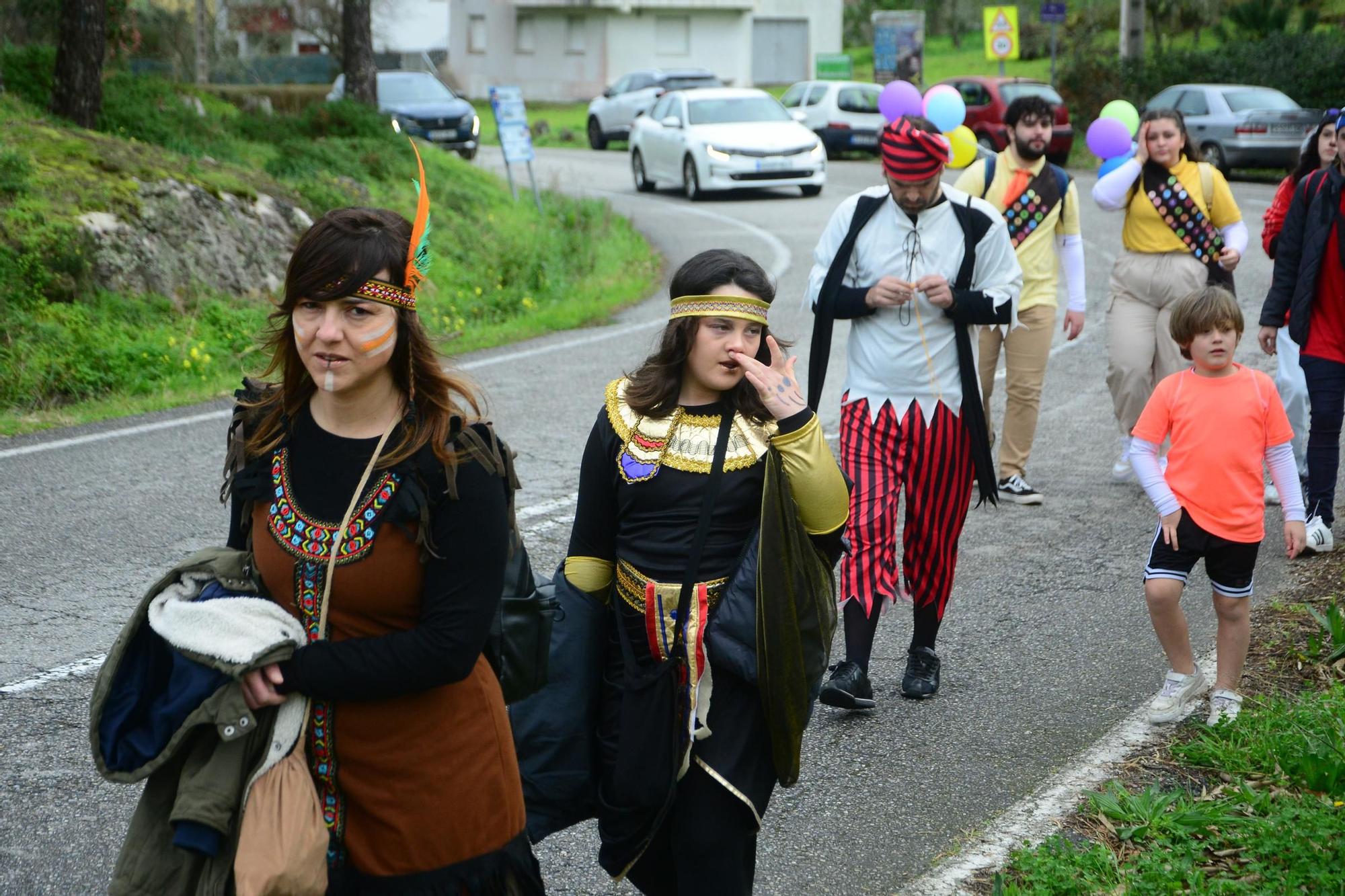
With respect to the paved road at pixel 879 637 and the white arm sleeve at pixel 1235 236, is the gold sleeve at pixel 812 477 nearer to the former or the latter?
the paved road at pixel 879 637

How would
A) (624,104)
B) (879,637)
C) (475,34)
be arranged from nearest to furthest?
(879,637)
(624,104)
(475,34)

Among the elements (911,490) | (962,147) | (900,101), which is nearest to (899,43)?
(962,147)

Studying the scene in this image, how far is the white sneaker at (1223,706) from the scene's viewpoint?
15.9 ft

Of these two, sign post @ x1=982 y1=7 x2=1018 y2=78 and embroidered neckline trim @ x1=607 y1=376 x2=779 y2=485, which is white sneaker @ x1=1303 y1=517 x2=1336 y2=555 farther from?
sign post @ x1=982 y1=7 x2=1018 y2=78

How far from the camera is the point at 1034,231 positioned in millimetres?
8000

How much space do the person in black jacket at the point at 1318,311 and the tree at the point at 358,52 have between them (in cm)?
1632

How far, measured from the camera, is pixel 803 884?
4008 millimetres

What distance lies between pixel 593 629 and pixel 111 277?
33.1ft

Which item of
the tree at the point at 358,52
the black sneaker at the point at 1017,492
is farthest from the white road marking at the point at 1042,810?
the tree at the point at 358,52

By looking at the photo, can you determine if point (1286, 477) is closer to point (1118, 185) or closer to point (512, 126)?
point (1118, 185)

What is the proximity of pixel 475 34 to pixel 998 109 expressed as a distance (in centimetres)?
3533

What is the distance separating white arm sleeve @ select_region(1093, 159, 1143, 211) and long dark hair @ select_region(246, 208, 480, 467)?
5639mm

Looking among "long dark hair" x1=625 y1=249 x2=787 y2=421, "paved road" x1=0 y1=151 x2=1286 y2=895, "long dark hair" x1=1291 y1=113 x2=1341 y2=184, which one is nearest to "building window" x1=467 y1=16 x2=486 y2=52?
"paved road" x1=0 y1=151 x2=1286 y2=895

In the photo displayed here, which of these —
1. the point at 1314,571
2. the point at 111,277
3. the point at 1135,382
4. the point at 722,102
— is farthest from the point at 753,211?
the point at 1314,571
